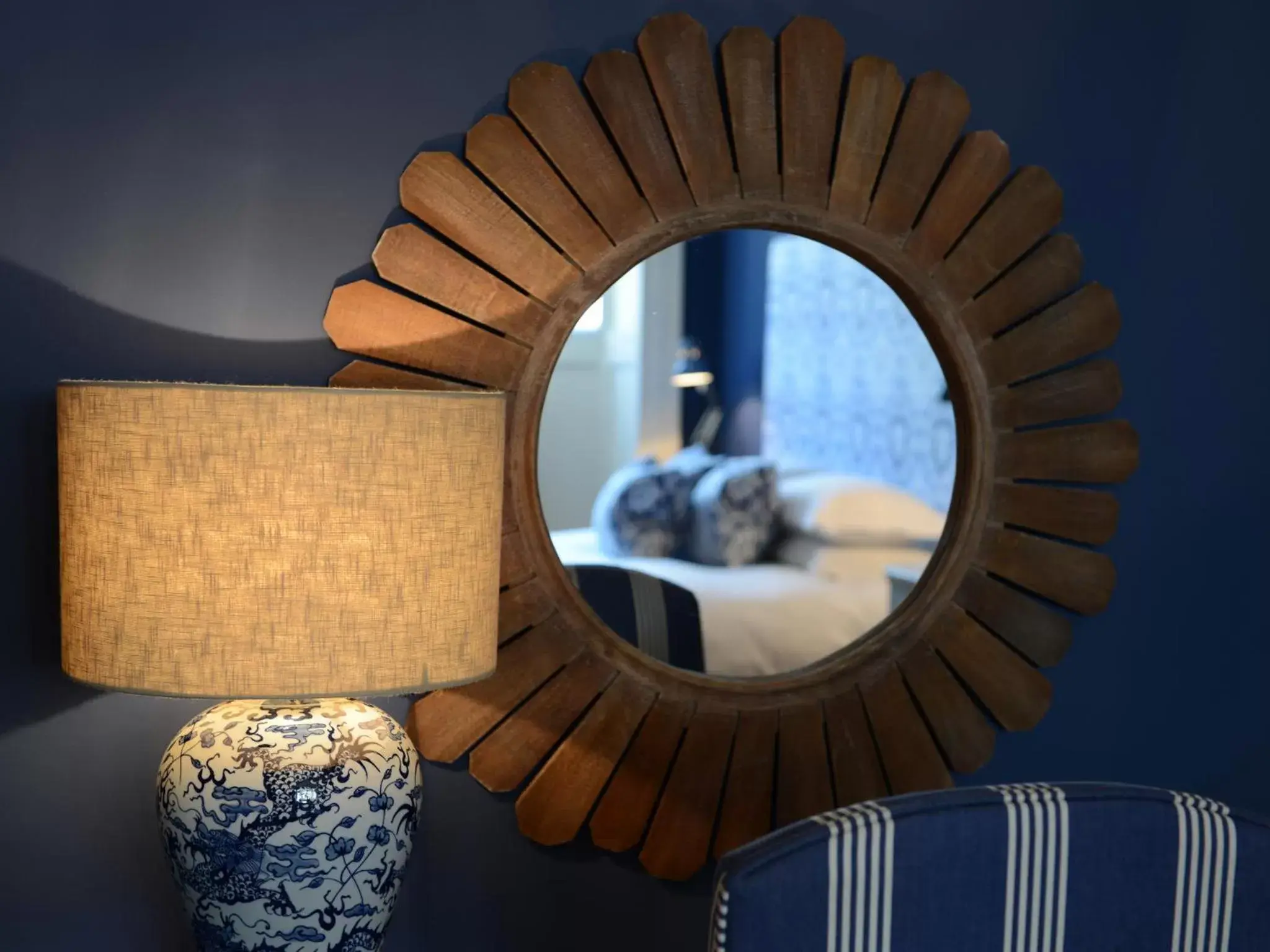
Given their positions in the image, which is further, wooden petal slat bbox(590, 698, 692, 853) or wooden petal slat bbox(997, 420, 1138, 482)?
wooden petal slat bbox(997, 420, 1138, 482)

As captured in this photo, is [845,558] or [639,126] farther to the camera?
[845,558]

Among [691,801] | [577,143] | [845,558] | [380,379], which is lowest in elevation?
[691,801]

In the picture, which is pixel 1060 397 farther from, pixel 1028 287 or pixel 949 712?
pixel 949 712

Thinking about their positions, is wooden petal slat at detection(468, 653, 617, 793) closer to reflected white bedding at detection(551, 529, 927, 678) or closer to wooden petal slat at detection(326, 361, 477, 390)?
reflected white bedding at detection(551, 529, 927, 678)

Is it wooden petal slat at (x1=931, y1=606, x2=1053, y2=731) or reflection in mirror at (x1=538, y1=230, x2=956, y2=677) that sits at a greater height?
reflection in mirror at (x1=538, y1=230, x2=956, y2=677)

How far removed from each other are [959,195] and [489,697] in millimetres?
1005

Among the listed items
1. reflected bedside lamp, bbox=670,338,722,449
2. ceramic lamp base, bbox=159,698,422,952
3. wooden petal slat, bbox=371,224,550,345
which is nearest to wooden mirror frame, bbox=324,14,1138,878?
wooden petal slat, bbox=371,224,550,345

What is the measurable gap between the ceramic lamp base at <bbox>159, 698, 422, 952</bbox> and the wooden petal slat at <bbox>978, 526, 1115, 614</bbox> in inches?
40.5

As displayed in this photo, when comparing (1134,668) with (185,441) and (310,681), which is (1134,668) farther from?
(185,441)

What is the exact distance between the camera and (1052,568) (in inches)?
77.4

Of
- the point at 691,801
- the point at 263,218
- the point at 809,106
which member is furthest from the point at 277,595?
the point at 809,106

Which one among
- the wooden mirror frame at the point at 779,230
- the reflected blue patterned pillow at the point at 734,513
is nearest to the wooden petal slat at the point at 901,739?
the wooden mirror frame at the point at 779,230

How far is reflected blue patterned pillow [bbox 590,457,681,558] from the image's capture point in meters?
1.68

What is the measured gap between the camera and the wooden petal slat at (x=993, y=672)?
1885 millimetres
